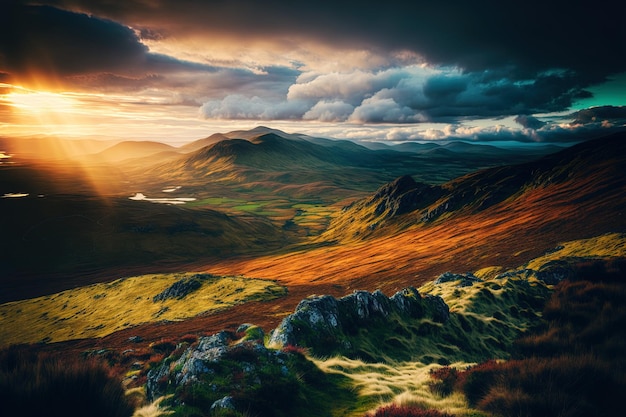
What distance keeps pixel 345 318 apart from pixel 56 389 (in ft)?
61.5

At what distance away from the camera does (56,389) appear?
8789 mm

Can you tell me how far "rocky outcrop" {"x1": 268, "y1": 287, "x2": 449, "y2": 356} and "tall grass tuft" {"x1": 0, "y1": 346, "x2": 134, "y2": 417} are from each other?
10.8 m

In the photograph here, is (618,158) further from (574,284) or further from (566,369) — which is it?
(566,369)

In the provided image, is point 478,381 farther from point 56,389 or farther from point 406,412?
point 56,389

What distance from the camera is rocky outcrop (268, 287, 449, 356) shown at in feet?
67.8

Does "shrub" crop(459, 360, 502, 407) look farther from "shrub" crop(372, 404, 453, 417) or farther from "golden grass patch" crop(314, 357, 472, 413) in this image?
"shrub" crop(372, 404, 453, 417)

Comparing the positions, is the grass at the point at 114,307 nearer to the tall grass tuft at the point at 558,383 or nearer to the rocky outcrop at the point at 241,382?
the rocky outcrop at the point at 241,382

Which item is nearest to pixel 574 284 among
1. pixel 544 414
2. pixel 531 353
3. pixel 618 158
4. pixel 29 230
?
pixel 531 353

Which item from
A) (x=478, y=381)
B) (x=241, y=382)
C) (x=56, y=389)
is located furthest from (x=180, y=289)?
(x=478, y=381)

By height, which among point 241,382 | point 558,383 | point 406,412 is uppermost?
point 558,383

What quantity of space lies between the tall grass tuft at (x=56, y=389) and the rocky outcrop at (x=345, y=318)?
10.8m

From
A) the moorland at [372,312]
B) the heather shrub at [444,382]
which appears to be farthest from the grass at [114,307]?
the heather shrub at [444,382]

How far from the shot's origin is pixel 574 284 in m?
33.0

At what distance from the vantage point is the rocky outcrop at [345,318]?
2067 cm
